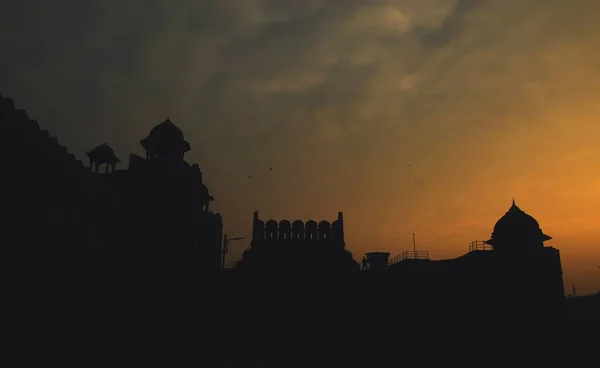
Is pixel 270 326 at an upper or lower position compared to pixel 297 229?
lower

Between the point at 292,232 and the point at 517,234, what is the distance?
1590cm

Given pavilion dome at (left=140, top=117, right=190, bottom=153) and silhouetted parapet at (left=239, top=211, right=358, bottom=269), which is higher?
pavilion dome at (left=140, top=117, right=190, bottom=153)

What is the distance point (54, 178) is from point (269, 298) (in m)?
9.14

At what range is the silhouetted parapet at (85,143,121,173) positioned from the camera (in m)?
28.2

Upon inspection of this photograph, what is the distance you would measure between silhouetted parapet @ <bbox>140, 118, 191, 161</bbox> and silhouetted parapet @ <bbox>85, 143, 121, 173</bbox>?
304 cm

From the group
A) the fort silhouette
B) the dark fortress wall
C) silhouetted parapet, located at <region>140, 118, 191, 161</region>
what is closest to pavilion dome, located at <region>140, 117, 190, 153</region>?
silhouetted parapet, located at <region>140, 118, 191, 161</region>

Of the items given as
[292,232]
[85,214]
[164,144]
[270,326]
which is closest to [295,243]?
[292,232]

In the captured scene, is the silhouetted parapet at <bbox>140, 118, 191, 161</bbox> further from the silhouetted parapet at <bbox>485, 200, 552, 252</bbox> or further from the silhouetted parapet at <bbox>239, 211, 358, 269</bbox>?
the silhouetted parapet at <bbox>485, 200, 552, 252</bbox>

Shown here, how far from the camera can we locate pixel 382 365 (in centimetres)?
1738

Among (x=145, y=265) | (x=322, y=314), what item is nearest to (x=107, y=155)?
(x=145, y=265)

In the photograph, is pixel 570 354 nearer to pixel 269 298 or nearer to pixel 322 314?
pixel 322 314

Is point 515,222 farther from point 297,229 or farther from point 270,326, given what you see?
point 270,326

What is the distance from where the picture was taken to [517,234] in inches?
1193

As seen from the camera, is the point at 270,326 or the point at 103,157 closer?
the point at 270,326
